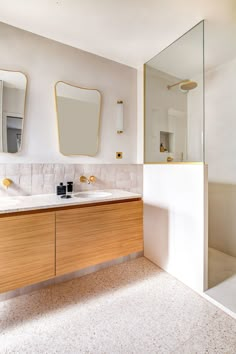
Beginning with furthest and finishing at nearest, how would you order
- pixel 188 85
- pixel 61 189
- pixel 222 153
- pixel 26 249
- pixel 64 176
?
pixel 222 153, pixel 188 85, pixel 64 176, pixel 61 189, pixel 26 249

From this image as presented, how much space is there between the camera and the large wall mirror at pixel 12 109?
1654 mm

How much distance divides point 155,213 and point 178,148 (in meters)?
0.80

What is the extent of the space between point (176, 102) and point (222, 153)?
907 millimetres

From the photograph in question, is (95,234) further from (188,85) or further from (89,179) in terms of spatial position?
(188,85)

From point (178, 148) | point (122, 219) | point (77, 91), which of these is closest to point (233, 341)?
point (122, 219)

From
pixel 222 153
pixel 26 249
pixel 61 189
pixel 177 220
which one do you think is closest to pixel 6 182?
pixel 61 189

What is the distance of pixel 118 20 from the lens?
1649 mm

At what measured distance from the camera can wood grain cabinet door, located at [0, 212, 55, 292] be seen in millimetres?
1246

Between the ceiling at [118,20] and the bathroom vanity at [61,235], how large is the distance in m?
1.57

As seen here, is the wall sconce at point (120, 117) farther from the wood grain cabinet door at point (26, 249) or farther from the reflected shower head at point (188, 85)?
the wood grain cabinet door at point (26, 249)

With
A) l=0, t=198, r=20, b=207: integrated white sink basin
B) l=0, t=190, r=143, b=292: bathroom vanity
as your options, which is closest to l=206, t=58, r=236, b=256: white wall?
l=0, t=190, r=143, b=292: bathroom vanity

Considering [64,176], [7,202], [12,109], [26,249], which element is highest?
[12,109]

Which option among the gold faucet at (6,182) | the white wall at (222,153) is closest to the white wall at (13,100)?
the gold faucet at (6,182)

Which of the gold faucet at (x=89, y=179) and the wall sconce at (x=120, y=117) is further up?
the wall sconce at (x=120, y=117)
